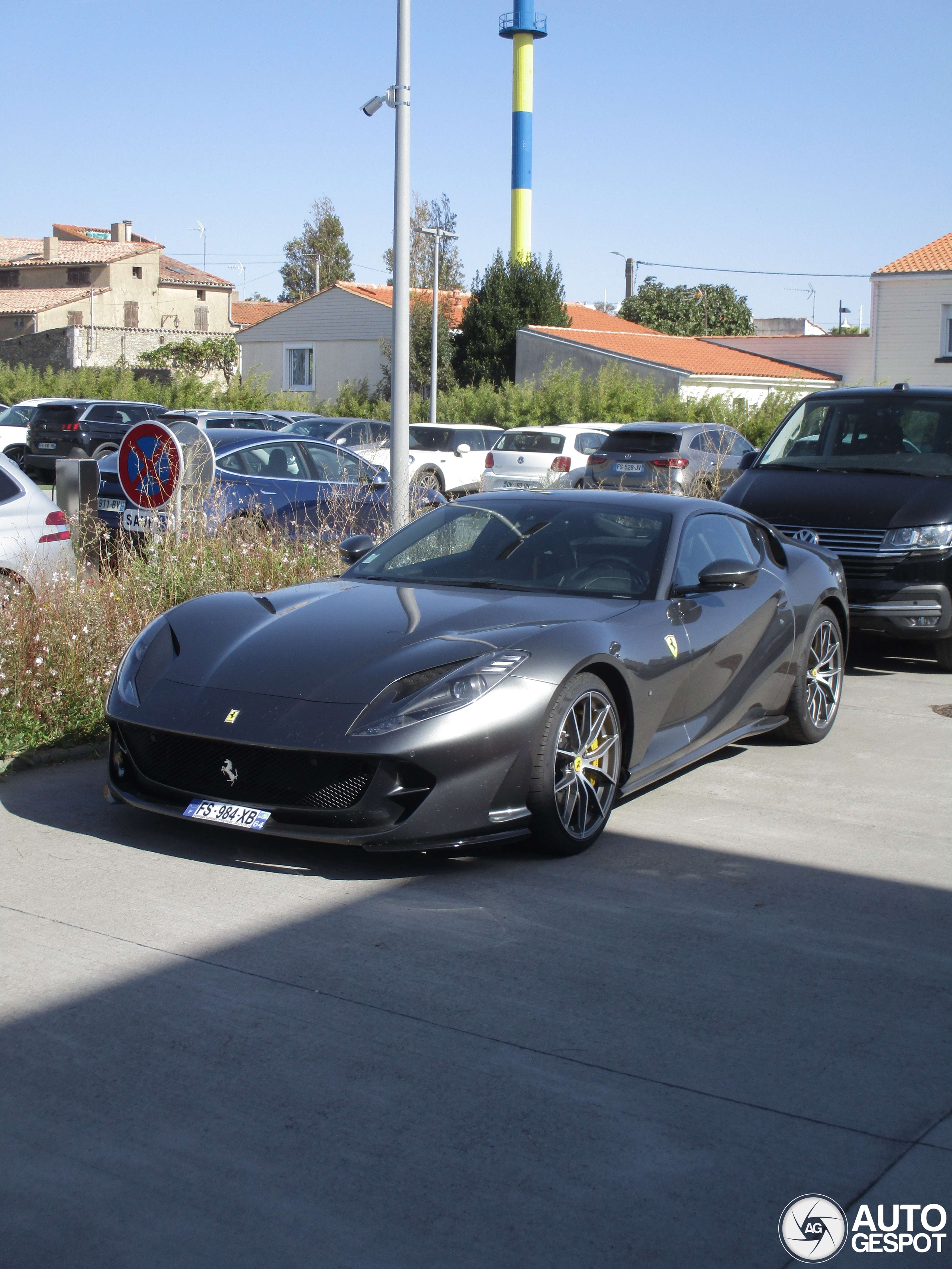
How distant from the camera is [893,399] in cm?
1030

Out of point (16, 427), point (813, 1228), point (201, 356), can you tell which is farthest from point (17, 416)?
point (201, 356)

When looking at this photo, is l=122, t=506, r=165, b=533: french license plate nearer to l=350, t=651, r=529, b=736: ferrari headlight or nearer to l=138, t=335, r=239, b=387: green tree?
l=350, t=651, r=529, b=736: ferrari headlight

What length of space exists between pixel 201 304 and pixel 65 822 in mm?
73592

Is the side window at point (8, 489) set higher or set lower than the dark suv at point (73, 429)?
lower

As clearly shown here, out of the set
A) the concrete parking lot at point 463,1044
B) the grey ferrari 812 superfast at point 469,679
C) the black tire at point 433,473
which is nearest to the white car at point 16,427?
the black tire at point 433,473

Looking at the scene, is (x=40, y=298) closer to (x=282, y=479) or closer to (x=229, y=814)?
(x=282, y=479)

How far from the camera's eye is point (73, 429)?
2503 centimetres

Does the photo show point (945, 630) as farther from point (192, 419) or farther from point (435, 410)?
point (435, 410)

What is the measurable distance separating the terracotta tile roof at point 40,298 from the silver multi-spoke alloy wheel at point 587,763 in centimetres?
6353

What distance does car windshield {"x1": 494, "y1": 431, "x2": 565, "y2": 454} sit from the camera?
2320cm

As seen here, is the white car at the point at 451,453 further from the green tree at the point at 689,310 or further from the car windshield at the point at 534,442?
the green tree at the point at 689,310

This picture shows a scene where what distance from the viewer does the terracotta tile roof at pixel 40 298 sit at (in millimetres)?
63469

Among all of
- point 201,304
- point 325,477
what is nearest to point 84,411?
point 325,477

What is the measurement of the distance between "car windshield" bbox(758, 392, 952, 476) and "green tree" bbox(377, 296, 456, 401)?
38413 millimetres
